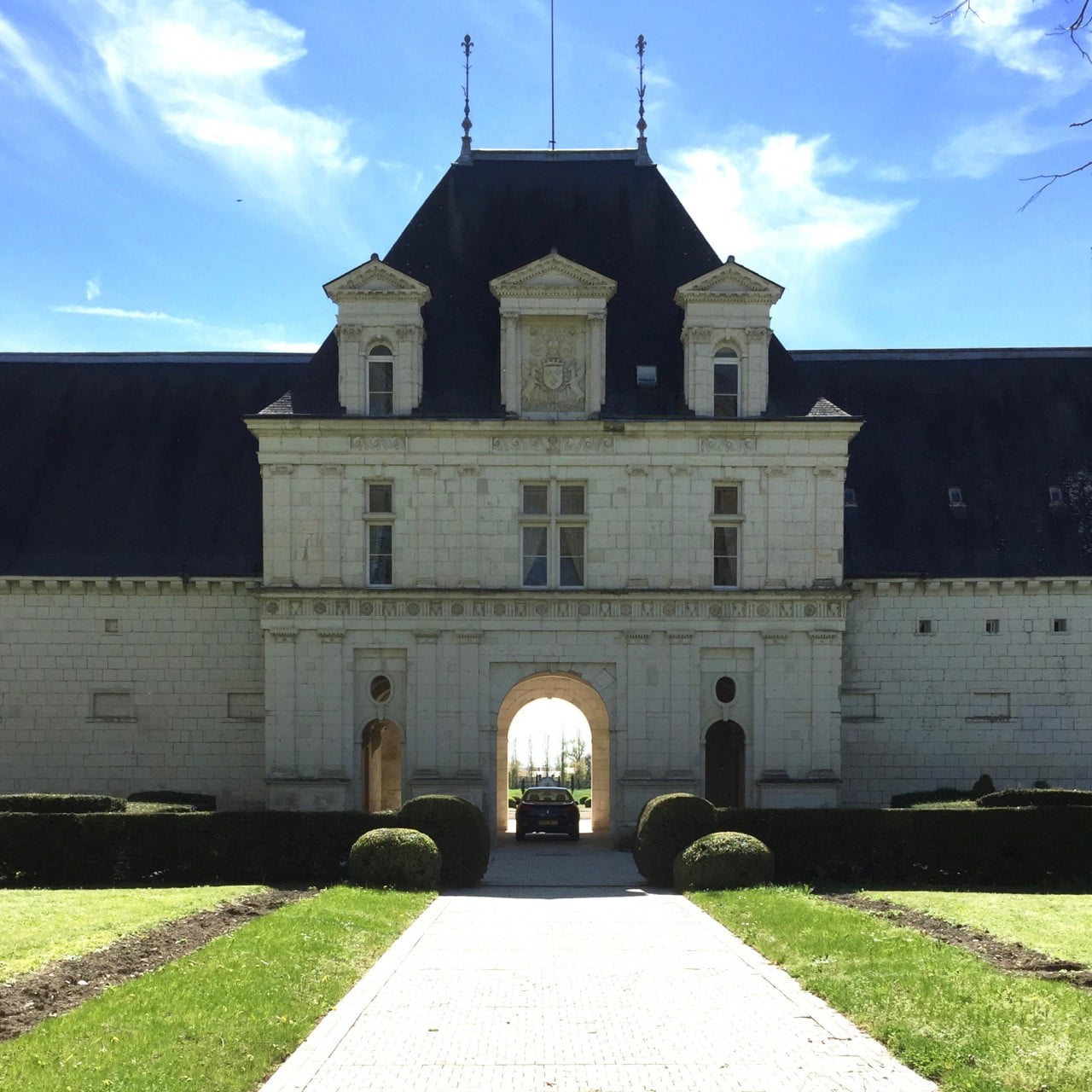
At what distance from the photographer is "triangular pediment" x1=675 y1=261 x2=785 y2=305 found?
108ft

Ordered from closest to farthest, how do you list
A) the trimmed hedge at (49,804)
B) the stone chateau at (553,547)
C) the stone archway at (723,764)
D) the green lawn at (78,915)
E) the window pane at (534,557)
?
the green lawn at (78,915) < the trimmed hedge at (49,804) < the stone chateau at (553,547) < the window pane at (534,557) < the stone archway at (723,764)

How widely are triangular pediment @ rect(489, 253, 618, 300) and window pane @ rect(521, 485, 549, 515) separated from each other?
4.43m

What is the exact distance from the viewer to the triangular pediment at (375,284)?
33094 mm

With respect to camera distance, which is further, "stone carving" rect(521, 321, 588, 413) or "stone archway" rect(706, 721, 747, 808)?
"stone archway" rect(706, 721, 747, 808)

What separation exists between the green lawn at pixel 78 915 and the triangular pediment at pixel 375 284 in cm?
1523

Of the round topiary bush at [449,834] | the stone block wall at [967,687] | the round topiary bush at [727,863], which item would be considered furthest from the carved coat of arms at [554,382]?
the round topiary bush at [727,863]

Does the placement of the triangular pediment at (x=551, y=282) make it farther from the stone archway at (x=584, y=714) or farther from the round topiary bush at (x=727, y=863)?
the round topiary bush at (x=727, y=863)

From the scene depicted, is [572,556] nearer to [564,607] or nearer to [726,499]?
[564,607]

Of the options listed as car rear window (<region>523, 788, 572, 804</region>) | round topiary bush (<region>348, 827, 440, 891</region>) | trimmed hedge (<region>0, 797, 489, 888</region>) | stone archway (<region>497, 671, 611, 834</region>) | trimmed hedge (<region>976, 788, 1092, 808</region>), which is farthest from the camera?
stone archway (<region>497, 671, 611, 834</region>)

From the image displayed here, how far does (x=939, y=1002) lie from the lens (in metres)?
12.4

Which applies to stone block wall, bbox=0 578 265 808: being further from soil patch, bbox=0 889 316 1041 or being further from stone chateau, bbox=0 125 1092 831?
soil patch, bbox=0 889 316 1041

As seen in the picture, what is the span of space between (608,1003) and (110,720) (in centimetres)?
2482

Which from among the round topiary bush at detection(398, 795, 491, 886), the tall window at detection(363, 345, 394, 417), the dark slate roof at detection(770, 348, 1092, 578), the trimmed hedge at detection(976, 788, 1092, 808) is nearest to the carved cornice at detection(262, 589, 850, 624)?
the dark slate roof at detection(770, 348, 1092, 578)

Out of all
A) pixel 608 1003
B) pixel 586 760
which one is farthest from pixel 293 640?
pixel 586 760
